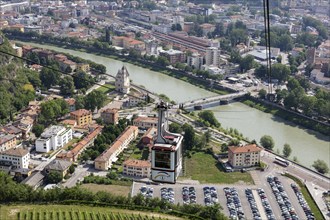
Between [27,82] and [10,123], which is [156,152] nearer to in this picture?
[10,123]

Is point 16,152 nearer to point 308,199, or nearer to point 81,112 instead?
point 81,112

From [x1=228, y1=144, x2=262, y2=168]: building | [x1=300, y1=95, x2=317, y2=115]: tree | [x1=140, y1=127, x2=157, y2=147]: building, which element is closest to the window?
[x1=228, y1=144, x2=262, y2=168]: building

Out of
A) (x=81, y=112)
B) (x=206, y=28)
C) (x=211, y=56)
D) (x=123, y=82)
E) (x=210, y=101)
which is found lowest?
(x=210, y=101)

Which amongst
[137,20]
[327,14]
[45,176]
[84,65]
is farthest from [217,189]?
[327,14]

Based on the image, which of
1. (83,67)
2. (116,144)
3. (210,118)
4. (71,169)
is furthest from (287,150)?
(83,67)

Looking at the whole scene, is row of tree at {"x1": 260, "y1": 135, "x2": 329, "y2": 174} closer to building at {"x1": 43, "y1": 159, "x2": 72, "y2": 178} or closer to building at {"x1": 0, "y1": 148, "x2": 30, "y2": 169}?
building at {"x1": 43, "y1": 159, "x2": 72, "y2": 178}

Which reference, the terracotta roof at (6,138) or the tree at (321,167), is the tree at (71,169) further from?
the tree at (321,167)
